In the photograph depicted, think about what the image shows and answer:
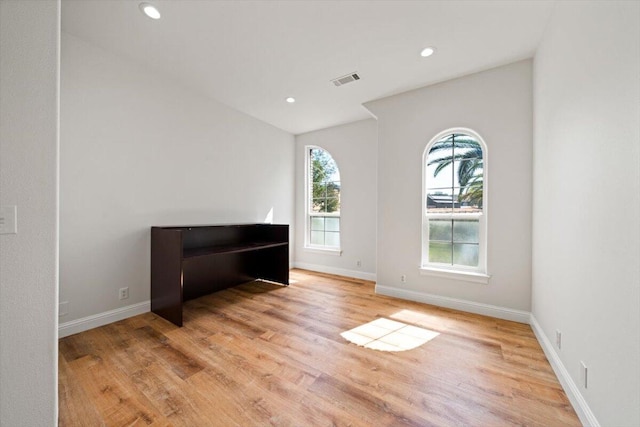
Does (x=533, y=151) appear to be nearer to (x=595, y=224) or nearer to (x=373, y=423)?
(x=595, y=224)

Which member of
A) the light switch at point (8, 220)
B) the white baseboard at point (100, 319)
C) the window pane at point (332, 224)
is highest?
the light switch at point (8, 220)

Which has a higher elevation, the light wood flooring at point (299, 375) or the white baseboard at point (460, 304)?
the white baseboard at point (460, 304)

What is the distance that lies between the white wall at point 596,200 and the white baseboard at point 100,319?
3759 millimetres

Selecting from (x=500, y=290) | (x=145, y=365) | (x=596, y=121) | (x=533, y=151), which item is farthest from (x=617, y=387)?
(x=145, y=365)

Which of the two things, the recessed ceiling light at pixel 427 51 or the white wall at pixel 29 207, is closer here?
the white wall at pixel 29 207

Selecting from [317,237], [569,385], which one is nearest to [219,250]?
[317,237]

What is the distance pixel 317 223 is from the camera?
16.4 ft

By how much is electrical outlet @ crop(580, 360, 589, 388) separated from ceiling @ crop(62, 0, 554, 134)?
258 cm

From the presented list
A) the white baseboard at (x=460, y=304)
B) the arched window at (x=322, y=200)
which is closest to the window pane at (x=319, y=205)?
the arched window at (x=322, y=200)

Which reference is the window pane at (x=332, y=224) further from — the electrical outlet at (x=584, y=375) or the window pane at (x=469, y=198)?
the electrical outlet at (x=584, y=375)

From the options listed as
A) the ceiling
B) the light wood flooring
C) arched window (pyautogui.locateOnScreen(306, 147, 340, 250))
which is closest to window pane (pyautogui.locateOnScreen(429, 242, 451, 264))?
the light wood flooring

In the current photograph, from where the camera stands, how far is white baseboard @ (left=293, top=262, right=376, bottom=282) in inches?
168

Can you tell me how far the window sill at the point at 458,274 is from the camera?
2830 millimetres

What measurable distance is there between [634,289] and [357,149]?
3.70m
